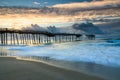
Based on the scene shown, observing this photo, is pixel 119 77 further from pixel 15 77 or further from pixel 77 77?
pixel 15 77

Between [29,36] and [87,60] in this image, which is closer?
[87,60]

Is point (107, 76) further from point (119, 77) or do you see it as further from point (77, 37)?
point (77, 37)

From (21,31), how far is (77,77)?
35.5 meters

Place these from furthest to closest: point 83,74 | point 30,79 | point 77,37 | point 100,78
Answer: point 77,37
point 83,74
point 100,78
point 30,79

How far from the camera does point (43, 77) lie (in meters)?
5.81

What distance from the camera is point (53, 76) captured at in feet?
19.5

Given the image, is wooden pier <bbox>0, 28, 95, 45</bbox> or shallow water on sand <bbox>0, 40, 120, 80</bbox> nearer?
shallow water on sand <bbox>0, 40, 120, 80</bbox>

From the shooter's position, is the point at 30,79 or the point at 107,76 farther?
the point at 107,76

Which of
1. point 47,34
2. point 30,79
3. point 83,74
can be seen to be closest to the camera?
point 30,79

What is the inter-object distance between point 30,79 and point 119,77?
2422 mm

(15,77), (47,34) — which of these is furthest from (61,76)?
(47,34)

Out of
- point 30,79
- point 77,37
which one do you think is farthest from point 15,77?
point 77,37

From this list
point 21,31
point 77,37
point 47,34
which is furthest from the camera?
point 77,37

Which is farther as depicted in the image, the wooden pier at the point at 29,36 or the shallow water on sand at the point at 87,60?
the wooden pier at the point at 29,36
